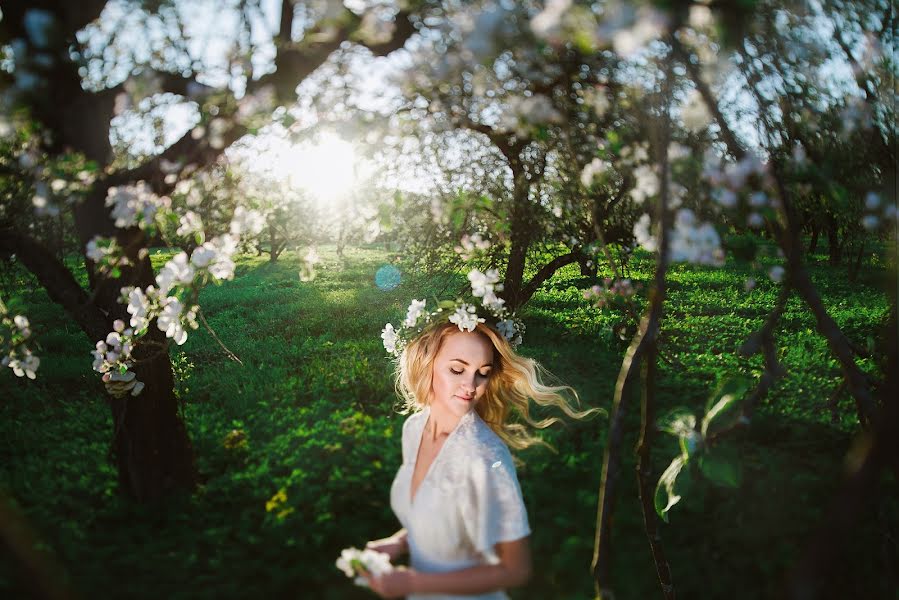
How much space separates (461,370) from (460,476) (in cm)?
61

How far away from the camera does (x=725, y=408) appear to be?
2393mm

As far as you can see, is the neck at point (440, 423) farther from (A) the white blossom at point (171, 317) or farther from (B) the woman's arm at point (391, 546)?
(A) the white blossom at point (171, 317)

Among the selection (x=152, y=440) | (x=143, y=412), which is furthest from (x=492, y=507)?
(x=152, y=440)

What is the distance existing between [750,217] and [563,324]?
857 cm

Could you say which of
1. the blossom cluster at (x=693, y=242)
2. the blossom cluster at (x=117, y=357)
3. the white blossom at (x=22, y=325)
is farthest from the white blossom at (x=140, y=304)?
the blossom cluster at (x=693, y=242)

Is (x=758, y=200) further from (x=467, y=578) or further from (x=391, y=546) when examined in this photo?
(x=391, y=546)

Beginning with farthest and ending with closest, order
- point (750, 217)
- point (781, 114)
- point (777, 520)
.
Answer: point (777, 520) → point (781, 114) → point (750, 217)

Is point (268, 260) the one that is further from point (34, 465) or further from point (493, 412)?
point (493, 412)

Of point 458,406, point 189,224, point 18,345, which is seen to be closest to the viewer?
point 458,406

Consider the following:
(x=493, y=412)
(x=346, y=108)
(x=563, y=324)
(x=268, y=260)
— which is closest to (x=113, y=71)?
(x=346, y=108)

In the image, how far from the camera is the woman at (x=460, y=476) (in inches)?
89.4

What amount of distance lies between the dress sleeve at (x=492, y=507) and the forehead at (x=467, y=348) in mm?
614

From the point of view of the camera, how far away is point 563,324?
35.0 ft

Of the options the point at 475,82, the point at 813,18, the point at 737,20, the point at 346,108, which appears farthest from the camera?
the point at 346,108
